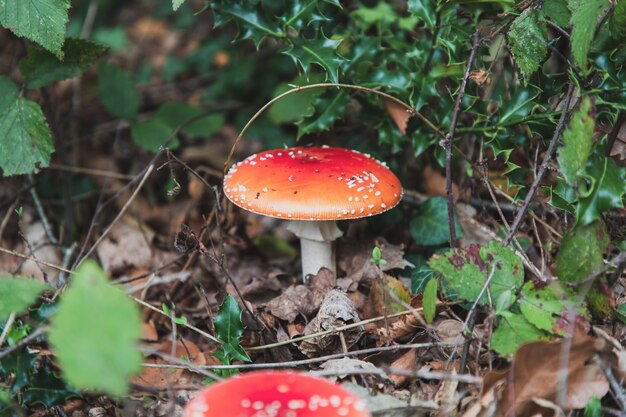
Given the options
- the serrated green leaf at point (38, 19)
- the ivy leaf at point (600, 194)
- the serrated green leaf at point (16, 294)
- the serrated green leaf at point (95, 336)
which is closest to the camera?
the serrated green leaf at point (95, 336)

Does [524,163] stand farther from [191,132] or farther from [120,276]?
[120,276]

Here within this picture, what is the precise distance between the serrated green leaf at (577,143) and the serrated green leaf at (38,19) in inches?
97.8

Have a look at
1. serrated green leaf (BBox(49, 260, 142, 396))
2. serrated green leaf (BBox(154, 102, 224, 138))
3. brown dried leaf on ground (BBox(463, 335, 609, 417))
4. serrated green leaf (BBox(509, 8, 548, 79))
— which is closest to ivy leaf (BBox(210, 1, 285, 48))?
serrated green leaf (BBox(154, 102, 224, 138))

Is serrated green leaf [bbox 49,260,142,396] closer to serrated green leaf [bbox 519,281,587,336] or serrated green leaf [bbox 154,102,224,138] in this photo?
serrated green leaf [bbox 519,281,587,336]

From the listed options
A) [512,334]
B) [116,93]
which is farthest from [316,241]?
[116,93]

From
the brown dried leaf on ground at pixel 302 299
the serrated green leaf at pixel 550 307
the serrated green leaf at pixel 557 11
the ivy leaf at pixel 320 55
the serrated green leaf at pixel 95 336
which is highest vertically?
the serrated green leaf at pixel 557 11

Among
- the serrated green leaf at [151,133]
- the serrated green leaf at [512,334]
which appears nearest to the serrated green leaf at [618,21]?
the serrated green leaf at [512,334]

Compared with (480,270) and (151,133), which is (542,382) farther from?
(151,133)

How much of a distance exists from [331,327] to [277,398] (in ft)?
3.14

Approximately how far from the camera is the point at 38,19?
3016mm

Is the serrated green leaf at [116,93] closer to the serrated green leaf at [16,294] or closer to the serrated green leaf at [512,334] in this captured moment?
the serrated green leaf at [16,294]

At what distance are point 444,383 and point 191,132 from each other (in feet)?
9.34

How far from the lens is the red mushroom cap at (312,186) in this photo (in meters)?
2.90

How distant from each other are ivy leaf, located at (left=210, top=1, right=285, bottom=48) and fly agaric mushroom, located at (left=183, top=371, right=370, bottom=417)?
217 cm
